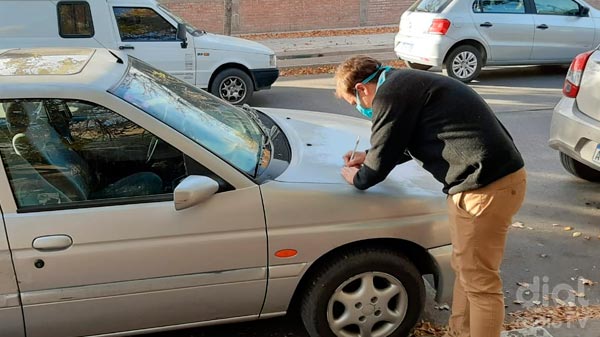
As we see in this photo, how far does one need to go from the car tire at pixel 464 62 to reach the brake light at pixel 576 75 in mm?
5287

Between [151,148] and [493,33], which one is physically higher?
[151,148]

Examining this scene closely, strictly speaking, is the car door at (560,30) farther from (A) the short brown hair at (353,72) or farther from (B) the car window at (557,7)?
(A) the short brown hair at (353,72)

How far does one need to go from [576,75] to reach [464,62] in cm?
558

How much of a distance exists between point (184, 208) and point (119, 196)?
13.1 inches

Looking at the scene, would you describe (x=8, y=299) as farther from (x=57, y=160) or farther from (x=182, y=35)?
(x=182, y=35)

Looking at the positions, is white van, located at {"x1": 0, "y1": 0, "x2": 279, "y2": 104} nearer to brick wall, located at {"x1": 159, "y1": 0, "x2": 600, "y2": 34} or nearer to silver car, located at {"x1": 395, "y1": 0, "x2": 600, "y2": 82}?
silver car, located at {"x1": 395, "y1": 0, "x2": 600, "y2": 82}

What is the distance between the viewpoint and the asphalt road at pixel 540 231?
12.2 ft

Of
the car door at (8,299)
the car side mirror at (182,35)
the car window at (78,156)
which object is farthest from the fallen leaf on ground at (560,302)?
the car side mirror at (182,35)

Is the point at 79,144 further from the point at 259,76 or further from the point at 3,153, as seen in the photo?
the point at 259,76

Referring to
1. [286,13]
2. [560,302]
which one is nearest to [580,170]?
[560,302]

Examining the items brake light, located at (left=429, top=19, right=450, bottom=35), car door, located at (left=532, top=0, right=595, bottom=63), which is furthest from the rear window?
car door, located at (left=532, top=0, right=595, bottom=63)

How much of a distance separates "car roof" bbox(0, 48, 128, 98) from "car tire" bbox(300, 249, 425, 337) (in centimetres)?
148

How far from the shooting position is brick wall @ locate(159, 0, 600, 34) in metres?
17.9

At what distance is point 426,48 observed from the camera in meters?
10.5
